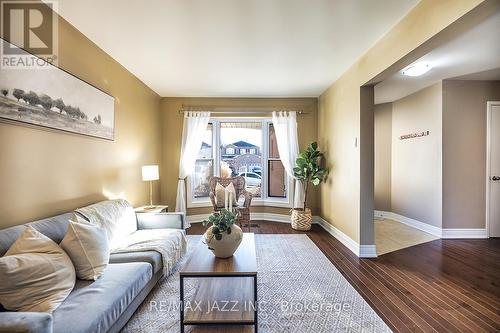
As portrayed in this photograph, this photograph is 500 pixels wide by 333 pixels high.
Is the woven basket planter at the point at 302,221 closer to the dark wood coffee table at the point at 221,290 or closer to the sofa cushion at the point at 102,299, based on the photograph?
the dark wood coffee table at the point at 221,290

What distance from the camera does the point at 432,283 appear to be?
2.42 m

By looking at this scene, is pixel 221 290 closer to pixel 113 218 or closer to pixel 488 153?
pixel 113 218

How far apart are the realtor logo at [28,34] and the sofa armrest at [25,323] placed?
1.70m

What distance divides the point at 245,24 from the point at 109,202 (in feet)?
8.11

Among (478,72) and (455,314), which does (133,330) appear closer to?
(455,314)

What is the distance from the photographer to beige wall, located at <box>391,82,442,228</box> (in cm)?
397

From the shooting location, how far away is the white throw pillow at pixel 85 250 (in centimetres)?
168

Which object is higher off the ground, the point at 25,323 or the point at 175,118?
the point at 175,118

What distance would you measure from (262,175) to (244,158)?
57 centimetres

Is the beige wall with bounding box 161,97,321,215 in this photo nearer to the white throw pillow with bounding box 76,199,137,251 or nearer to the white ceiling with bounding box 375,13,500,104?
the white ceiling with bounding box 375,13,500,104

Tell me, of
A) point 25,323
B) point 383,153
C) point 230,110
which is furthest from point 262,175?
point 25,323

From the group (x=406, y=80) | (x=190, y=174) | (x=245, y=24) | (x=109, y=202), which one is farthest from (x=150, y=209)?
(x=406, y=80)

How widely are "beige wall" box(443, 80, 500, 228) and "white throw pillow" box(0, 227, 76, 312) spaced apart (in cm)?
520

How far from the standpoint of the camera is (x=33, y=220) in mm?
1906
